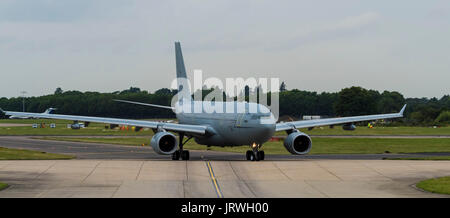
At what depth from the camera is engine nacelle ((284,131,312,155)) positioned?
44125mm

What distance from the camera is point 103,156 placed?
50.6 m

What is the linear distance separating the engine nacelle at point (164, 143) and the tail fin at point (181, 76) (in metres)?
12.4

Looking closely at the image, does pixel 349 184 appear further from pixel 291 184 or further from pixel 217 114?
pixel 217 114

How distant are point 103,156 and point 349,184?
24.9m

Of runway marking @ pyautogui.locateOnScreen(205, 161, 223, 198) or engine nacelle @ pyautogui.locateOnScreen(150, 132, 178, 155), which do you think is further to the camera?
engine nacelle @ pyautogui.locateOnScreen(150, 132, 178, 155)

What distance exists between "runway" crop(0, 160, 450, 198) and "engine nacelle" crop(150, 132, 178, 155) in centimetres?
226

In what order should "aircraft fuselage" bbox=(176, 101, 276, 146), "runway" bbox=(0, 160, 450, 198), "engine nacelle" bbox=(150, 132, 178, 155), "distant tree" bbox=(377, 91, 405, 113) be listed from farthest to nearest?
"distant tree" bbox=(377, 91, 405, 113), "engine nacelle" bbox=(150, 132, 178, 155), "aircraft fuselage" bbox=(176, 101, 276, 146), "runway" bbox=(0, 160, 450, 198)

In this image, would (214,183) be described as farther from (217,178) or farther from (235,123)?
(235,123)

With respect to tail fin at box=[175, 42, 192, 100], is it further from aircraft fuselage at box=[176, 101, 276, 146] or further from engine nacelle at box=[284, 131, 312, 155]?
engine nacelle at box=[284, 131, 312, 155]

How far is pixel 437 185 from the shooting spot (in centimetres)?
2995

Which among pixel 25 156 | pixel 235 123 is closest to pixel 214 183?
pixel 235 123

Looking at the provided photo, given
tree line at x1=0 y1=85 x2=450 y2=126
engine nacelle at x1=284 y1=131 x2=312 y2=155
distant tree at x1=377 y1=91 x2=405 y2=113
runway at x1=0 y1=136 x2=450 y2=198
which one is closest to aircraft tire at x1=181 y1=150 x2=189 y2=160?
runway at x1=0 y1=136 x2=450 y2=198

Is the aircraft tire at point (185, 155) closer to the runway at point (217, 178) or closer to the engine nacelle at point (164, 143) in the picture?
the engine nacelle at point (164, 143)
